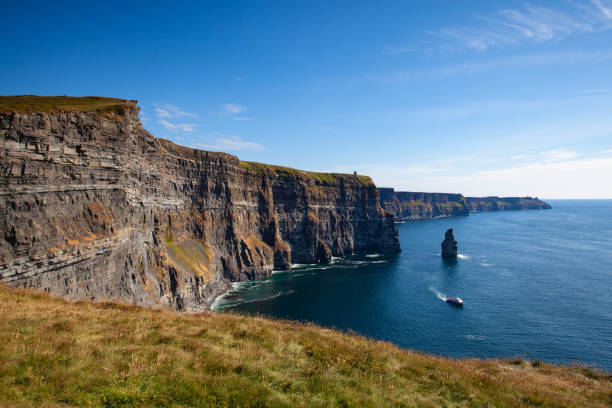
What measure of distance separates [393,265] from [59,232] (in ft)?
321

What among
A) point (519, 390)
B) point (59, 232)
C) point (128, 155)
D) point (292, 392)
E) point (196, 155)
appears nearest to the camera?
point (292, 392)

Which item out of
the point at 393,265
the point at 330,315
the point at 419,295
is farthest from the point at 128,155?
the point at 393,265

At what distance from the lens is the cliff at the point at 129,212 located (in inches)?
1069

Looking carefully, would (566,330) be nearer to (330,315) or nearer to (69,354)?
(330,315)

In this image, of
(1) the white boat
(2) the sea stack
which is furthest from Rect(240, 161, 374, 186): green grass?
(1) the white boat

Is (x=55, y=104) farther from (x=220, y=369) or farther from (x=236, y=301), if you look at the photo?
(x=236, y=301)

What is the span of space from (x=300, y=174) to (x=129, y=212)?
277 ft

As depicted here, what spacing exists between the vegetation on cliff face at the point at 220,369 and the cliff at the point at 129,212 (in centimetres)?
1154

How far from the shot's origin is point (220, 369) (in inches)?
470

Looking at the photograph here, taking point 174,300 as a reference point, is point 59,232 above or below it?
above

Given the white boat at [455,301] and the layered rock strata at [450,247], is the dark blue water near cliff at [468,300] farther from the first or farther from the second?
the layered rock strata at [450,247]

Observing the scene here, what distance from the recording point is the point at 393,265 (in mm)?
107875

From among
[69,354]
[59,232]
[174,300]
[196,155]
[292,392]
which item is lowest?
[174,300]

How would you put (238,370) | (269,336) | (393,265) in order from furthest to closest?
(393,265)
(269,336)
(238,370)
